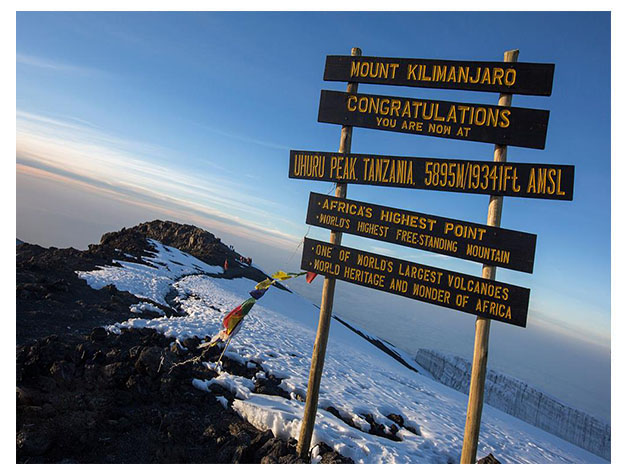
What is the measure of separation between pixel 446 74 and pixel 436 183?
5.39 feet

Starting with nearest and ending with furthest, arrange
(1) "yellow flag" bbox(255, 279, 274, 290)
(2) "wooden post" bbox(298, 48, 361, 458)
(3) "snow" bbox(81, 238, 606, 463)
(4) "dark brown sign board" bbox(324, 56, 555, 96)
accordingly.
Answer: (4) "dark brown sign board" bbox(324, 56, 555, 96) < (2) "wooden post" bbox(298, 48, 361, 458) < (3) "snow" bbox(81, 238, 606, 463) < (1) "yellow flag" bbox(255, 279, 274, 290)

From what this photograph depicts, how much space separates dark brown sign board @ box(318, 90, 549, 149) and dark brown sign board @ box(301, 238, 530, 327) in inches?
77.6

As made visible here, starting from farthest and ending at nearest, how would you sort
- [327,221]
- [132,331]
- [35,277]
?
[35,277]
[132,331]
[327,221]

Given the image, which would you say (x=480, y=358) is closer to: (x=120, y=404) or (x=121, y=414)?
(x=121, y=414)

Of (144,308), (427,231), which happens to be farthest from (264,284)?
(144,308)

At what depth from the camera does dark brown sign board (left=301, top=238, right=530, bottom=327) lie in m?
5.06

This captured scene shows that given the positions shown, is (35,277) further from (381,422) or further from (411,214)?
(411,214)

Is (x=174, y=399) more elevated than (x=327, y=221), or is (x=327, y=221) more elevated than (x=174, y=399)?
(x=327, y=221)

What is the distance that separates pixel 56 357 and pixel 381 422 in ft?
21.6

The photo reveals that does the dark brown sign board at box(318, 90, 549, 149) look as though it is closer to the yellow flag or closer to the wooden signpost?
the wooden signpost

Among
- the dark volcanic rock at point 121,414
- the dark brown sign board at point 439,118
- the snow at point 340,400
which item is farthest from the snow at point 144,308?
the dark brown sign board at point 439,118

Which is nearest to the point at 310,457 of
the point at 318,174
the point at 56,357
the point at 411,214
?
the point at 411,214

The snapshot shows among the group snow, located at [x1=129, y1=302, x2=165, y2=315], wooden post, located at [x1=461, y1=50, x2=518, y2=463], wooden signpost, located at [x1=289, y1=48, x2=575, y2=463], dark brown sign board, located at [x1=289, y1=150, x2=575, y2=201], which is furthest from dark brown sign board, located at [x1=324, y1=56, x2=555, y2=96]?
snow, located at [x1=129, y1=302, x2=165, y2=315]

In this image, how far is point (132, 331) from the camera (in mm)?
9602
